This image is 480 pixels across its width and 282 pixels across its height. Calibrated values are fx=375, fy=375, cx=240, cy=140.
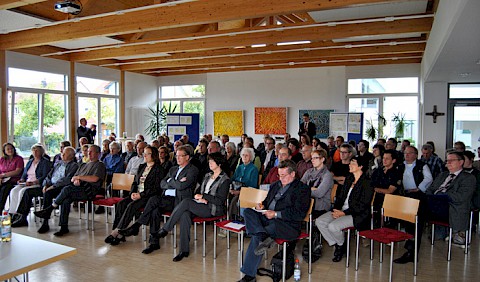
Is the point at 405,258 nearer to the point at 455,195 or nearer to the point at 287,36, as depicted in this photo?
the point at 455,195

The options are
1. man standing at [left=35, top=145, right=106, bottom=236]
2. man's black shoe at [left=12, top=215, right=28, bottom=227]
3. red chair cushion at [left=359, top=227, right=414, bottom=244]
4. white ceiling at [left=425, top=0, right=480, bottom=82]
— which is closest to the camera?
white ceiling at [left=425, top=0, right=480, bottom=82]

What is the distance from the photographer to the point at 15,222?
5793 millimetres

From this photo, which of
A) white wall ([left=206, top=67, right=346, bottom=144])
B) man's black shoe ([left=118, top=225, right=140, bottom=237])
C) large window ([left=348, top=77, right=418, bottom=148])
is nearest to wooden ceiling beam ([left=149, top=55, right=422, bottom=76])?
white wall ([left=206, top=67, right=346, bottom=144])

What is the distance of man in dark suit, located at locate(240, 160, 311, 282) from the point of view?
3730 mm

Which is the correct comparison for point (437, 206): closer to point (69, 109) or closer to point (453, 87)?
point (453, 87)

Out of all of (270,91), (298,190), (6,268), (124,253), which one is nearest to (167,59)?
(270,91)

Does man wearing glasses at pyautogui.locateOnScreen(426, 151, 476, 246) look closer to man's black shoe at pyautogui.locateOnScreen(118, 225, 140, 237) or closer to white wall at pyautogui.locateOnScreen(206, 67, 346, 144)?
man's black shoe at pyautogui.locateOnScreen(118, 225, 140, 237)

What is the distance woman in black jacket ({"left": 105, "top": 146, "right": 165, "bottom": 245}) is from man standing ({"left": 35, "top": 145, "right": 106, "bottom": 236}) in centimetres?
72

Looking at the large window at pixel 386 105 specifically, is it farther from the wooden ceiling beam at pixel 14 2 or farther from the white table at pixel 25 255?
the white table at pixel 25 255

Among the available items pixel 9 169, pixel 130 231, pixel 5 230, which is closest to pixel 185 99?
pixel 9 169

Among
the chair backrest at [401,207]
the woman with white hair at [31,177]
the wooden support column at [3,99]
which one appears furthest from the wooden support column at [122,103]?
the chair backrest at [401,207]

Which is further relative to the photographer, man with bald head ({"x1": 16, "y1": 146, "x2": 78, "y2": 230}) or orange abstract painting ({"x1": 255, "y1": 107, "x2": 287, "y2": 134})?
orange abstract painting ({"x1": 255, "y1": 107, "x2": 287, "y2": 134})

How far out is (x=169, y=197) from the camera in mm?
4891

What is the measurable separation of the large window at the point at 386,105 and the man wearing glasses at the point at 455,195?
6.36 meters
